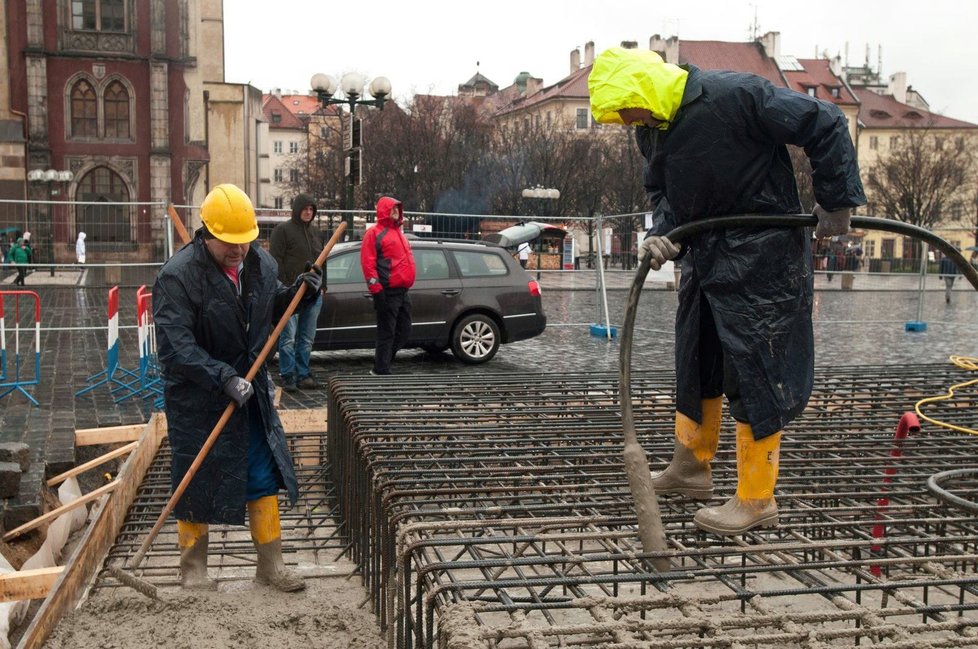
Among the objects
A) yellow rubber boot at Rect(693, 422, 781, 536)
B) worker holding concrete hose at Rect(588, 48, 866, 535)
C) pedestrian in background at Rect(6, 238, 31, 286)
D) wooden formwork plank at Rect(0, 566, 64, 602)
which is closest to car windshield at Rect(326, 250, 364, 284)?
Result: pedestrian in background at Rect(6, 238, 31, 286)

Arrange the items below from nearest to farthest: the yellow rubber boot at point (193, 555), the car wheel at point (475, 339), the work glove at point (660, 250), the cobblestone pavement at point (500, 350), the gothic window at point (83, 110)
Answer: the work glove at point (660, 250) → the yellow rubber boot at point (193, 555) → the cobblestone pavement at point (500, 350) → the car wheel at point (475, 339) → the gothic window at point (83, 110)

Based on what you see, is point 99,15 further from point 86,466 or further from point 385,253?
point 86,466

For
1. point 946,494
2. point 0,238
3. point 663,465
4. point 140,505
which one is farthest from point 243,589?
point 0,238

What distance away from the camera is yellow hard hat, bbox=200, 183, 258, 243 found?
4.63 metres

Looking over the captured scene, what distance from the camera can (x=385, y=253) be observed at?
10586 millimetres

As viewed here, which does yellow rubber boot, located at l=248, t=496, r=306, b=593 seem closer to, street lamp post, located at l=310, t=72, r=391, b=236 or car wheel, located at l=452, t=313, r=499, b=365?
car wheel, located at l=452, t=313, r=499, b=365

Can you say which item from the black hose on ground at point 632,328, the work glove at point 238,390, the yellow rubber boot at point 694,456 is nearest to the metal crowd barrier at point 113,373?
the work glove at point 238,390

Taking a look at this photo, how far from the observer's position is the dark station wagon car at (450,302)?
39.9 ft

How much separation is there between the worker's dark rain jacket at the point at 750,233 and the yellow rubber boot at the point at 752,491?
0.08 meters

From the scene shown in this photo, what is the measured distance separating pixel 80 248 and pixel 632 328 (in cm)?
1313

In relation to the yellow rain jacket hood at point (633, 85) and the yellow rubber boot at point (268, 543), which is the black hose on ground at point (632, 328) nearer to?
the yellow rain jacket hood at point (633, 85)

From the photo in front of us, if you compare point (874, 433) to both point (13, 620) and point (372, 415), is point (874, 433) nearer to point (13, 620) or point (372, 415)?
point (372, 415)

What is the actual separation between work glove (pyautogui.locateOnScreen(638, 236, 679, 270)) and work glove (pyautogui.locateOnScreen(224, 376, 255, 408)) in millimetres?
1972

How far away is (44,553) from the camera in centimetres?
620
